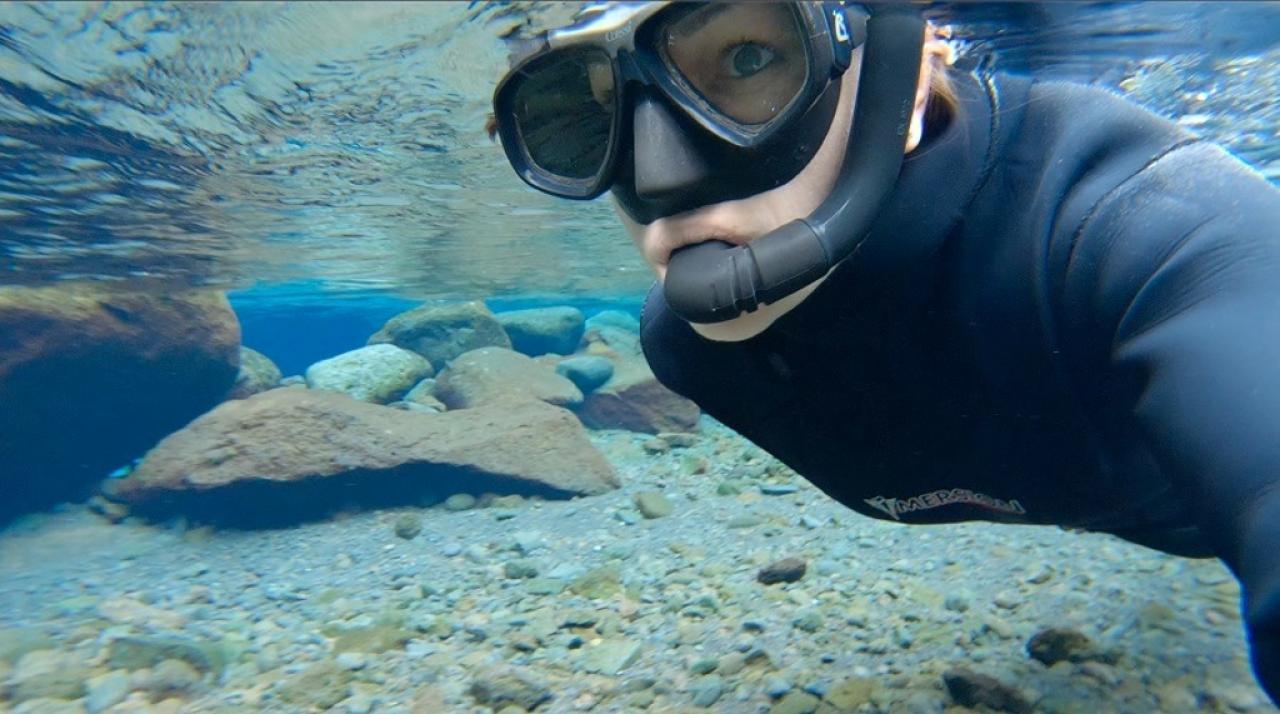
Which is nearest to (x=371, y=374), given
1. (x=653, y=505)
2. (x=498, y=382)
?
(x=498, y=382)

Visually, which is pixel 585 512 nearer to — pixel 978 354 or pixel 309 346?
pixel 978 354

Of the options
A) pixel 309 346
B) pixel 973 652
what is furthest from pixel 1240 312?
pixel 309 346

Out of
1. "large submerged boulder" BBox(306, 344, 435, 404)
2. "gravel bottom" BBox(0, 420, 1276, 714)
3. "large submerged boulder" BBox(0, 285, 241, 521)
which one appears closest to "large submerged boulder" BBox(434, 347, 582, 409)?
"large submerged boulder" BBox(306, 344, 435, 404)

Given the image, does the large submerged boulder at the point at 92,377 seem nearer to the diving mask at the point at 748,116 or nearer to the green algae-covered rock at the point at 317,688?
the green algae-covered rock at the point at 317,688

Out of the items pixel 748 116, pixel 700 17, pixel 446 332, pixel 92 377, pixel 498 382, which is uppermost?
pixel 446 332

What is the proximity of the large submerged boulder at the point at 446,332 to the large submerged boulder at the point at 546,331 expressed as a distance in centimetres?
97

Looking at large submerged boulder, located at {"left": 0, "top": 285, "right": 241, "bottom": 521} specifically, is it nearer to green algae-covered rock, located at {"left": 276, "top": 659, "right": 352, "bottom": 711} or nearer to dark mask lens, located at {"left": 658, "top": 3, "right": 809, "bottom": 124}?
green algae-covered rock, located at {"left": 276, "top": 659, "right": 352, "bottom": 711}

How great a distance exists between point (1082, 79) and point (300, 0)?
660 centimetres

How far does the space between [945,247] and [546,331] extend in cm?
1742

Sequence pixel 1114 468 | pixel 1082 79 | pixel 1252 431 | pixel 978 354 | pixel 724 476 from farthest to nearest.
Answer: pixel 724 476 < pixel 1082 79 < pixel 1114 468 < pixel 978 354 < pixel 1252 431

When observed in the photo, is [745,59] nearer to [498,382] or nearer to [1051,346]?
[1051,346]

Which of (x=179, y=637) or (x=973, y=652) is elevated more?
(x=179, y=637)

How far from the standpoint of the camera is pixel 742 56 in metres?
1.90

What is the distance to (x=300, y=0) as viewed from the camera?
492cm
